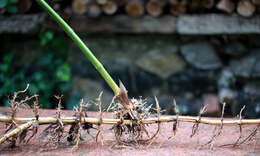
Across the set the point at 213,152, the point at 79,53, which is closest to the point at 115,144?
the point at 213,152

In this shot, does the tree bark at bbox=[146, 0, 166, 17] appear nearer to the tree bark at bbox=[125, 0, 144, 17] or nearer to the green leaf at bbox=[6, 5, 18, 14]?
the tree bark at bbox=[125, 0, 144, 17]

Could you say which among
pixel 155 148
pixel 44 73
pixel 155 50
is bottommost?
pixel 155 148

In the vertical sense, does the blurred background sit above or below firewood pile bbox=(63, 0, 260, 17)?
below

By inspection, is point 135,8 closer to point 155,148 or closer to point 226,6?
point 226,6

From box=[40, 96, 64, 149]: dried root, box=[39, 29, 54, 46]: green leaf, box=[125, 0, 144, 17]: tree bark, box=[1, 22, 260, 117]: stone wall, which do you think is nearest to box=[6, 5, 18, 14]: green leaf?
box=[39, 29, 54, 46]: green leaf

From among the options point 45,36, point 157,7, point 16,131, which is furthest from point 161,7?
point 16,131

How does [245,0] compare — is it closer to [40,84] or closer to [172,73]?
[172,73]

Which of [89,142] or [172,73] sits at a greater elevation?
[172,73]
